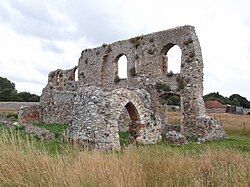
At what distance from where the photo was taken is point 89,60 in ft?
96.5

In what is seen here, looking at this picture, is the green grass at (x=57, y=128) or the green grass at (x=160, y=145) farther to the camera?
the green grass at (x=57, y=128)

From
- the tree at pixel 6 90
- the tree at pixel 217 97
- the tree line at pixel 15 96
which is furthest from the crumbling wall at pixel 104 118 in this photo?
the tree at pixel 217 97

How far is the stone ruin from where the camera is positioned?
51.8ft

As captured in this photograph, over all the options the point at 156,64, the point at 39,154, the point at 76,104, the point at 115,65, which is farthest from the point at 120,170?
the point at 115,65

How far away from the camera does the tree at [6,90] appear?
6925 cm

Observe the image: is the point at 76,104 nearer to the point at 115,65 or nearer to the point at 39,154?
the point at 39,154

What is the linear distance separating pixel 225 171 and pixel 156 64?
55.6 feet


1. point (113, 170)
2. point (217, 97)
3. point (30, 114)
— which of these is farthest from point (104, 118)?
point (217, 97)

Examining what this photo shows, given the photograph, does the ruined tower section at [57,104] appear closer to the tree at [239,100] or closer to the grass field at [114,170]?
the grass field at [114,170]

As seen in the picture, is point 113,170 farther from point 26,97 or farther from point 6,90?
point 6,90

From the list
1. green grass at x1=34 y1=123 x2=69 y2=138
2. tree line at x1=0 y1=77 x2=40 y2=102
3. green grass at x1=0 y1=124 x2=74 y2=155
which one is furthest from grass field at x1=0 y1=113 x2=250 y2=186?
tree line at x1=0 y1=77 x2=40 y2=102

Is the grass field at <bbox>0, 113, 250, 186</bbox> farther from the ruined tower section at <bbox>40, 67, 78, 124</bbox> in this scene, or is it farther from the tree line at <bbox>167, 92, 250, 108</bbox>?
the tree line at <bbox>167, 92, 250, 108</bbox>

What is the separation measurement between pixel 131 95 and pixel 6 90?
5877 cm

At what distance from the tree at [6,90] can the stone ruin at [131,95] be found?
39.0m
